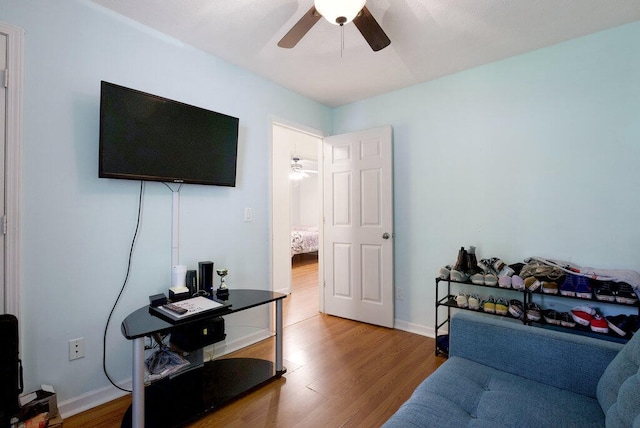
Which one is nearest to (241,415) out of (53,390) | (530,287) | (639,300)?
(53,390)

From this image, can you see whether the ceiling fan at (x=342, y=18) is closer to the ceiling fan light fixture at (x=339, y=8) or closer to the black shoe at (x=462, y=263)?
the ceiling fan light fixture at (x=339, y=8)

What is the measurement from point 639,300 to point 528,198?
0.92 meters

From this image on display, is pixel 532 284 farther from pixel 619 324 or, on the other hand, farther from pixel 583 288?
pixel 619 324

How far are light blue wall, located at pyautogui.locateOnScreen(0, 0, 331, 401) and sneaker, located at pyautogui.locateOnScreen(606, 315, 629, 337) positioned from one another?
282 cm

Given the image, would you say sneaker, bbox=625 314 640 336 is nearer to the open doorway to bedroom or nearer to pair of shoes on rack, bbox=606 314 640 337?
pair of shoes on rack, bbox=606 314 640 337

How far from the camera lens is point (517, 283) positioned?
7.30ft

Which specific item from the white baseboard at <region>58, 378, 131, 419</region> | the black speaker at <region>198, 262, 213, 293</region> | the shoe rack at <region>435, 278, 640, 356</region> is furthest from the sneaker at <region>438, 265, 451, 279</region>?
the white baseboard at <region>58, 378, 131, 419</region>

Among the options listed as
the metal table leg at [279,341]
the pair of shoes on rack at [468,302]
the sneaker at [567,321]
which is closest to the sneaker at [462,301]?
the pair of shoes on rack at [468,302]

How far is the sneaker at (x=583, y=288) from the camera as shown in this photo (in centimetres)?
199

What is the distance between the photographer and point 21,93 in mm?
1641

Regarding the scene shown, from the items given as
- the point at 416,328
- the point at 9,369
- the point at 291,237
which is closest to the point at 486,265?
the point at 416,328

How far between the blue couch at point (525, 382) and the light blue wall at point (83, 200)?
1815mm

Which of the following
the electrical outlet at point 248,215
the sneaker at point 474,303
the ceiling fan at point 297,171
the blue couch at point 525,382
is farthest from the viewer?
the ceiling fan at point 297,171

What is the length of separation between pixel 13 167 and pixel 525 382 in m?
2.74
